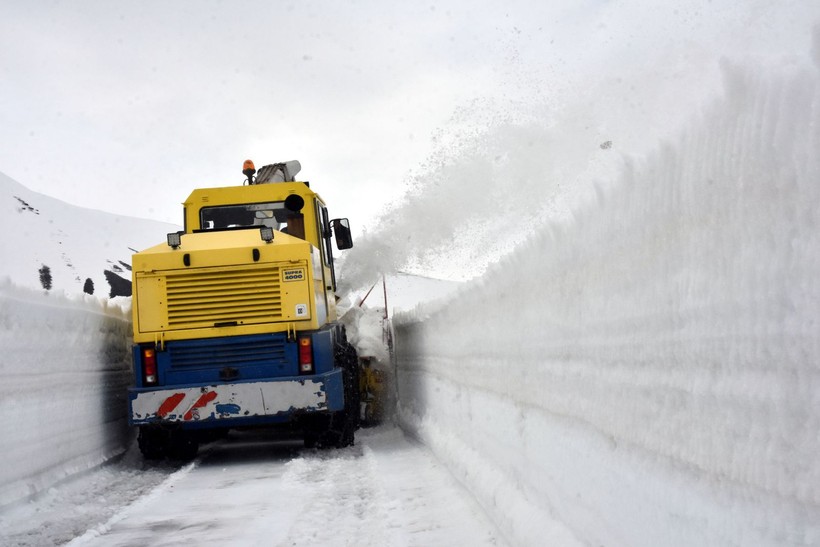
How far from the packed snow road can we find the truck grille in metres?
1.59

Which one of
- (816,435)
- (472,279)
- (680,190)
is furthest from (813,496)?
(472,279)

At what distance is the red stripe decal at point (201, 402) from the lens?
30.8 ft

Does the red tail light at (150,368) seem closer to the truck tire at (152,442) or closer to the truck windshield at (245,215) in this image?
the truck tire at (152,442)

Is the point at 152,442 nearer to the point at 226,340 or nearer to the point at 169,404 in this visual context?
the point at 169,404

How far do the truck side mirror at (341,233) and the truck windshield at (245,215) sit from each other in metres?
0.75

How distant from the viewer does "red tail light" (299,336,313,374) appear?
978 centimetres

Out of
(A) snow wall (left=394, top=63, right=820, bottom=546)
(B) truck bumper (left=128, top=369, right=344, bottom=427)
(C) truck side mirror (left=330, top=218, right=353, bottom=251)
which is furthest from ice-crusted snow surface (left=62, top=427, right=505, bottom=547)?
(C) truck side mirror (left=330, top=218, right=353, bottom=251)

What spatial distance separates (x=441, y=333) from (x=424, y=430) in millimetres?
1725

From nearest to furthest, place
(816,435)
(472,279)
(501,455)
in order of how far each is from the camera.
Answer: (816,435), (501,455), (472,279)

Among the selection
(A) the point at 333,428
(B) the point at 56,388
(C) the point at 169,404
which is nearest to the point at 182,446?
(C) the point at 169,404

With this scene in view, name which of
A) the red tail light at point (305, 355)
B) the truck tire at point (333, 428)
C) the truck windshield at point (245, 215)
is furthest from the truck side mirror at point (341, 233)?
the red tail light at point (305, 355)

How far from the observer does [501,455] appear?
5.66 metres

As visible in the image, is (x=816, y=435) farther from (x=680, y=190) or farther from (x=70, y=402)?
(x=70, y=402)

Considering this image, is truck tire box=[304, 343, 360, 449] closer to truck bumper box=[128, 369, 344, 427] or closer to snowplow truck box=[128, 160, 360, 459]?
snowplow truck box=[128, 160, 360, 459]
